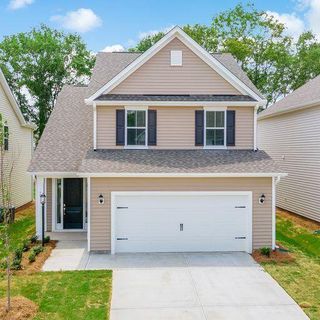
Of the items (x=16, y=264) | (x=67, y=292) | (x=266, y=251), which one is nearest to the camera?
(x=67, y=292)

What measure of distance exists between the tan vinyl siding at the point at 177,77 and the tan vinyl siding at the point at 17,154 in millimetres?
8751

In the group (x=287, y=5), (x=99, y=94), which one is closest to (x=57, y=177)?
(x=99, y=94)

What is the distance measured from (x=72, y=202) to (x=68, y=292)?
720 centimetres

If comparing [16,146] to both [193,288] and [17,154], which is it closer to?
[17,154]

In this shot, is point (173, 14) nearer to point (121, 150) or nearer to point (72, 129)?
point (72, 129)

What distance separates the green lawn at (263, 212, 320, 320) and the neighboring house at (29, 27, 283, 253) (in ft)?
4.67

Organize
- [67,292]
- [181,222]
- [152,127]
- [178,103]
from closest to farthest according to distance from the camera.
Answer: [67,292], [181,222], [178,103], [152,127]

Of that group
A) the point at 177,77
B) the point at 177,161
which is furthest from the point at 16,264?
the point at 177,77

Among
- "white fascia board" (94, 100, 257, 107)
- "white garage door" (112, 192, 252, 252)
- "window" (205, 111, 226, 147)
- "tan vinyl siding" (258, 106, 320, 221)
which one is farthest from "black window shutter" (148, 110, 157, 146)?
"tan vinyl siding" (258, 106, 320, 221)

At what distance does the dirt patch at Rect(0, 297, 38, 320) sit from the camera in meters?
8.62

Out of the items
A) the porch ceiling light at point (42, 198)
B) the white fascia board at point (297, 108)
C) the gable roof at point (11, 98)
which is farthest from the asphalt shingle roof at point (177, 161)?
the gable roof at point (11, 98)

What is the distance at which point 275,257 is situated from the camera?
13250mm

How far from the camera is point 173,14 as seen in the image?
25.8 metres

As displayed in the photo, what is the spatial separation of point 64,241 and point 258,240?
728cm
